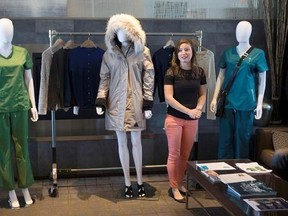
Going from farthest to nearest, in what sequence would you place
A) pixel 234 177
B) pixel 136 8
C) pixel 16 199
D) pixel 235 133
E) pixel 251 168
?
pixel 136 8 → pixel 235 133 → pixel 16 199 → pixel 251 168 → pixel 234 177

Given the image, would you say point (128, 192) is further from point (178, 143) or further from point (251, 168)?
point (251, 168)

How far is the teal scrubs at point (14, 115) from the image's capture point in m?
3.23

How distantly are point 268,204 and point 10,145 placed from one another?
6.77 feet

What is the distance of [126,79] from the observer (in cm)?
346

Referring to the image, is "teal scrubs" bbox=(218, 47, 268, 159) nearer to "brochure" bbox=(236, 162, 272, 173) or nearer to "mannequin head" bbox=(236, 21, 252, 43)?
"mannequin head" bbox=(236, 21, 252, 43)

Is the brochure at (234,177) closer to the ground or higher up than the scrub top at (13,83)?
closer to the ground

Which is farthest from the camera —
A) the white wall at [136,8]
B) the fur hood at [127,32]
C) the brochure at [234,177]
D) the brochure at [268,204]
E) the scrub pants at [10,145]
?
the white wall at [136,8]

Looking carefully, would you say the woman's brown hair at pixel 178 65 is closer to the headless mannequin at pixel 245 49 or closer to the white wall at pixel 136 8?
the headless mannequin at pixel 245 49

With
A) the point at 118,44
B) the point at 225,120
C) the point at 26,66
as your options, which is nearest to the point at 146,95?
the point at 118,44

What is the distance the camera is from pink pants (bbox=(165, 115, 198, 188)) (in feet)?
11.2

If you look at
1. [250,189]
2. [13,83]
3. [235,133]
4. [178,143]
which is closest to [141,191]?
[178,143]

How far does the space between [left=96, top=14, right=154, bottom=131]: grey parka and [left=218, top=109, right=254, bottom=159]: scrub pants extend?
73 centimetres

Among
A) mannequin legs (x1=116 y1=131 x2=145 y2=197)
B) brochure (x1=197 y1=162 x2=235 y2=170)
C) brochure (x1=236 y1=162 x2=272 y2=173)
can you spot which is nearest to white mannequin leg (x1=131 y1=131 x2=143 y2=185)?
mannequin legs (x1=116 y1=131 x2=145 y2=197)

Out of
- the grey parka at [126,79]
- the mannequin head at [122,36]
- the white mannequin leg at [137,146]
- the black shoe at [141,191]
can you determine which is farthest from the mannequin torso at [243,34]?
the black shoe at [141,191]
